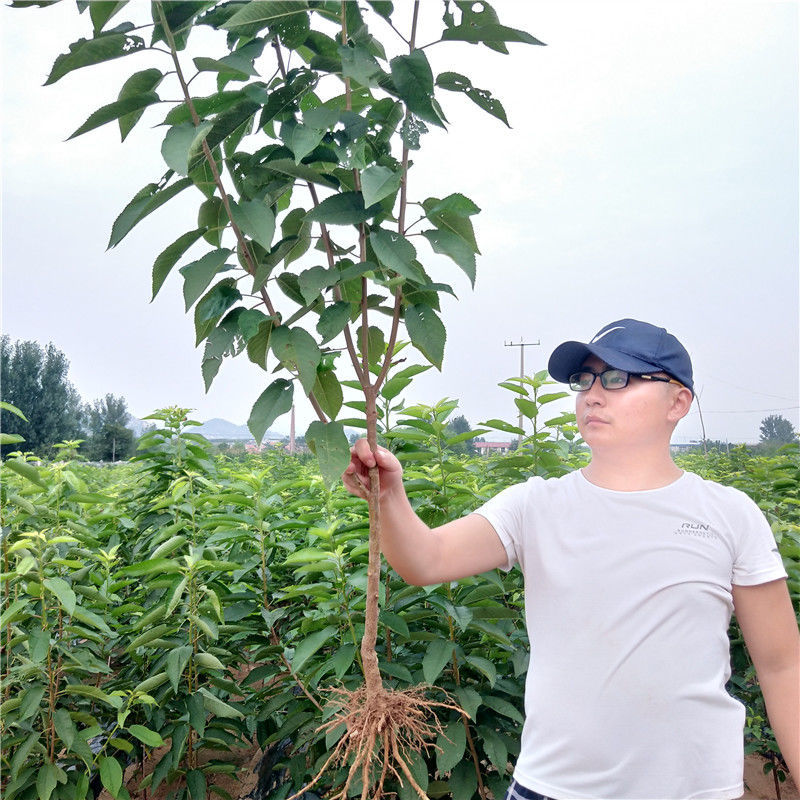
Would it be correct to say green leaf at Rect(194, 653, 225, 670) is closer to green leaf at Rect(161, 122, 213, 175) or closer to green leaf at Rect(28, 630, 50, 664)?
green leaf at Rect(28, 630, 50, 664)

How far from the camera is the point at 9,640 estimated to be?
2.11m

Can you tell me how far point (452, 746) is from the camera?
6.47 ft

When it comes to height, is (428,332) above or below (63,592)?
above

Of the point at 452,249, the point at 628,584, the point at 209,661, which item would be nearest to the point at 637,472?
the point at 628,584

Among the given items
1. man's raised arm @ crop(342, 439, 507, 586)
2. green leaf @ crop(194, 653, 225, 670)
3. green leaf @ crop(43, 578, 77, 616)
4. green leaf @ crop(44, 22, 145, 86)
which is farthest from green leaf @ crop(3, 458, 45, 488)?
green leaf @ crop(44, 22, 145, 86)

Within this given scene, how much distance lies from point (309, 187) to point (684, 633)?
109 cm

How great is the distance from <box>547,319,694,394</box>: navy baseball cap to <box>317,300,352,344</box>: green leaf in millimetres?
492

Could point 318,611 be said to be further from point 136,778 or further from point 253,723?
point 136,778

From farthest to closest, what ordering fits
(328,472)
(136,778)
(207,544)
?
(136,778) < (207,544) < (328,472)

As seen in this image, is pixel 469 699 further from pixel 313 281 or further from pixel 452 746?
pixel 313 281

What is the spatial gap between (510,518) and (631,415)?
0.33 meters

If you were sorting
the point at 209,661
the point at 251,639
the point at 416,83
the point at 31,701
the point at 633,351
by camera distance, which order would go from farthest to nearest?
the point at 251,639, the point at 209,661, the point at 31,701, the point at 633,351, the point at 416,83

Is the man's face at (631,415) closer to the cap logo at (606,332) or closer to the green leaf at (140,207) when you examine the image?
the cap logo at (606,332)

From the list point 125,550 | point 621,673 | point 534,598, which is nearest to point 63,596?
point 125,550
